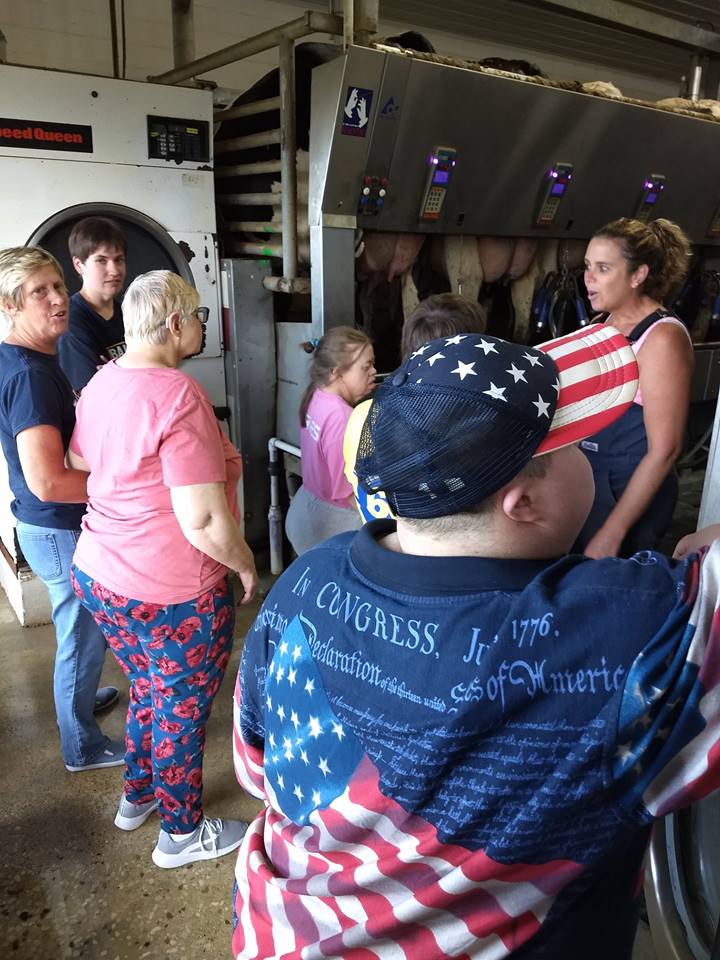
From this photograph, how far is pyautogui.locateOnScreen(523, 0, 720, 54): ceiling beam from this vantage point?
3.53 m

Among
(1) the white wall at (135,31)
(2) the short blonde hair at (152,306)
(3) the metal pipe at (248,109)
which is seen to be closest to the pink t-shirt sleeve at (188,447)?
(2) the short blonde hair at (152,306)

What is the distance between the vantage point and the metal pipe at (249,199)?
3252 millimetres

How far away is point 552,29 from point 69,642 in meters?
7.16

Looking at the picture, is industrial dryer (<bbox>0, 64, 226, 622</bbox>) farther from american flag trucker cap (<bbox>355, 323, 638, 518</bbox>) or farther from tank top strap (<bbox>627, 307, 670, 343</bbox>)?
american flag trucker cap (<bbox>355, 323, 638, 518</bbox>)

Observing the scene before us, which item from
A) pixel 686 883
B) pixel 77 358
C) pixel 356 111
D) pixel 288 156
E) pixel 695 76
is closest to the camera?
pixel 686 883

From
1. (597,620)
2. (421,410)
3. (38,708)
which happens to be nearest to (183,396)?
(421,410)

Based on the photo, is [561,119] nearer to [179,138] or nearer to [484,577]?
[179,138]

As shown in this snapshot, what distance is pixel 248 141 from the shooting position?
331 cm

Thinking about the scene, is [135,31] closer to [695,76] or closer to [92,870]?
[695,76]

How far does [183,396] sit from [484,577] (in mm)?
1105

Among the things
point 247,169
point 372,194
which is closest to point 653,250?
point 372,194

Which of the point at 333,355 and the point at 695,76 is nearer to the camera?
the point at 333,355

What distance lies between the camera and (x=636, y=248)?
1903mm

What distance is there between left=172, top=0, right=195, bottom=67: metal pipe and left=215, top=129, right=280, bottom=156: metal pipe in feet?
2.89
